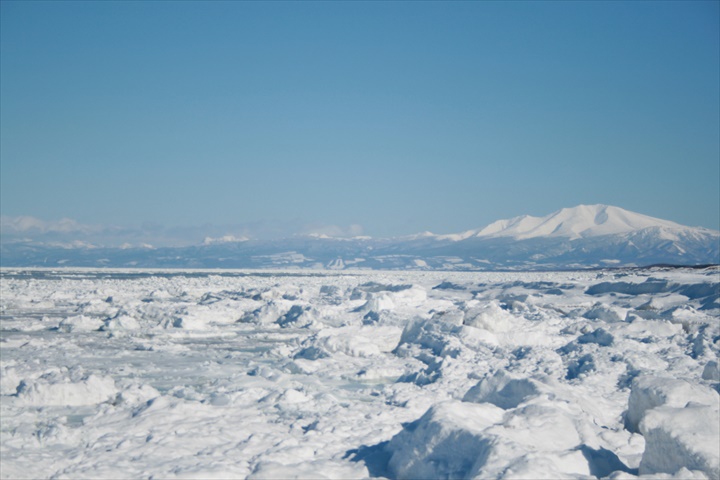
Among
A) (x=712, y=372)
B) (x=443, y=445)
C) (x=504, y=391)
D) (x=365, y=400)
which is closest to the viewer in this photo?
(x=443, y=445)

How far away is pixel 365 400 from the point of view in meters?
8.20

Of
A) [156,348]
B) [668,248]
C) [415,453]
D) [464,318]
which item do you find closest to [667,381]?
[415,453]

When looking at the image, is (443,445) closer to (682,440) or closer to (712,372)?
(682,440)

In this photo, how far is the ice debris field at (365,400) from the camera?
506cm

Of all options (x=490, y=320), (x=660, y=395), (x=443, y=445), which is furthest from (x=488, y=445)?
(x=490, y=320)

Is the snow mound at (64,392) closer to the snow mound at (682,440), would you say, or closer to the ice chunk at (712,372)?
the snow mound at (682,440)

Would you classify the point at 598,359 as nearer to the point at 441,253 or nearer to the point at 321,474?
the point at 321,474

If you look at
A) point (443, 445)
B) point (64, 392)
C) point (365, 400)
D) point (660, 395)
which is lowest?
point (365, 400)

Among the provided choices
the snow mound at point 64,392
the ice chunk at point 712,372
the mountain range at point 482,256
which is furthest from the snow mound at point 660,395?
the mountain range at point 482,256

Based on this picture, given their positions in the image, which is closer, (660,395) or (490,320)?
(660,395)

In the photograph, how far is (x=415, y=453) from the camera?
5215 mm

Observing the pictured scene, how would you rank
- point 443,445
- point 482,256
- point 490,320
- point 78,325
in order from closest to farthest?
point 443,445
point 490,320
point 78,325
point 482,256

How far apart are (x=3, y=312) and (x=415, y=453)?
61.3 feet

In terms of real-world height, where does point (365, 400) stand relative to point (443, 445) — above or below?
below
